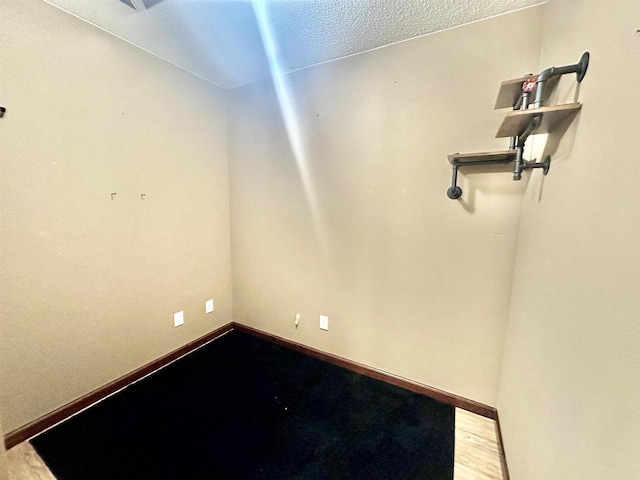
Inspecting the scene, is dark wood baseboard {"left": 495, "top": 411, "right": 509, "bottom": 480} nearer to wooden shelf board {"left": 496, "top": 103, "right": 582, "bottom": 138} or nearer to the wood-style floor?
the wood-style floor

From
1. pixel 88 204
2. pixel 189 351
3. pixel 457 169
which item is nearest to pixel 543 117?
pixel 457 169

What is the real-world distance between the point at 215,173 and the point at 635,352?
2604 mm

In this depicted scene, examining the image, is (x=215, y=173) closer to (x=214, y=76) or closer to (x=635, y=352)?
(x=214, y=76)

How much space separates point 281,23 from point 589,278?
188 cm

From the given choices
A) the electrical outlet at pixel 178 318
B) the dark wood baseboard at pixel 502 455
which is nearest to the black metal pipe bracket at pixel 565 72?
the dark wood baseboard at pixel 502 455

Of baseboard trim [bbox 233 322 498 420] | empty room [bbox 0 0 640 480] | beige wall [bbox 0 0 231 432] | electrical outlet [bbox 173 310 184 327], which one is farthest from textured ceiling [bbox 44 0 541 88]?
baseboard trim [bbox 233 322 498 420]

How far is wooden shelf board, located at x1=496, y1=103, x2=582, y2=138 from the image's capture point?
0.87 meters

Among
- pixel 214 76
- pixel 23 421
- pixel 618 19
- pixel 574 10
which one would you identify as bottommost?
pixel 23 421

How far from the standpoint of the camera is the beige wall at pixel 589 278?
577 mm

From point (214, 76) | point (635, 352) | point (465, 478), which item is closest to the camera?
point (635, 352)

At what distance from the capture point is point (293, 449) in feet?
4.73

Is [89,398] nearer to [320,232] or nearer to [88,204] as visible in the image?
[88,204]

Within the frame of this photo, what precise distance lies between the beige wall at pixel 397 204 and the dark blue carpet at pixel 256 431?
332 mm

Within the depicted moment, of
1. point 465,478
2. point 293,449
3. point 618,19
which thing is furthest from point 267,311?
point 618,19
